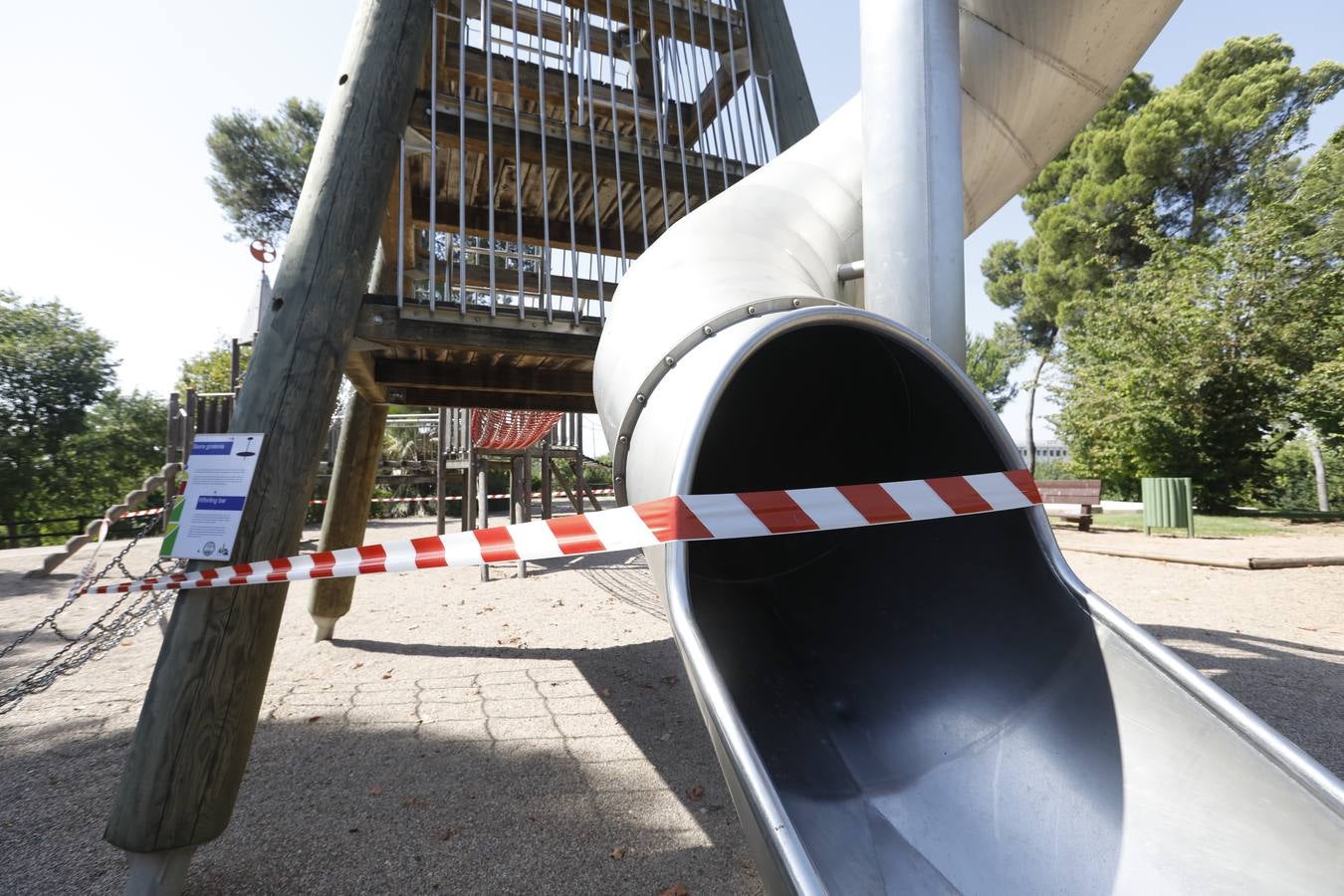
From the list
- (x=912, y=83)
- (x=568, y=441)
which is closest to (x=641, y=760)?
(x=912, y=83)

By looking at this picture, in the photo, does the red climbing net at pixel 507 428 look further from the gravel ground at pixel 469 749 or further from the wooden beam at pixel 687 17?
the wooden beam at pixel 687 17

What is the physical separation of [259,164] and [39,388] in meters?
10.8

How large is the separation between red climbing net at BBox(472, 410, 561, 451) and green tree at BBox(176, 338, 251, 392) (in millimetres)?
20157

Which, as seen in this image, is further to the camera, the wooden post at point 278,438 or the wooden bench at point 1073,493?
the wooden bench at point 1073,493

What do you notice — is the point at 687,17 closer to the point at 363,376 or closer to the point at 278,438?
the point at 363,376

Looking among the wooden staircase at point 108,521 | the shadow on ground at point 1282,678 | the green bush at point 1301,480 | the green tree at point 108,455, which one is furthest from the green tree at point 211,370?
the green bush at point 1301,480

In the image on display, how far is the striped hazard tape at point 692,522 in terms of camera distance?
157cm

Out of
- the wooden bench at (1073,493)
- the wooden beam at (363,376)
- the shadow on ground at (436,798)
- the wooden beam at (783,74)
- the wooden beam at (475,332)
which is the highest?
the wooden beam at (783,74)

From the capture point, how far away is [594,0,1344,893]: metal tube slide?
1.34 meters

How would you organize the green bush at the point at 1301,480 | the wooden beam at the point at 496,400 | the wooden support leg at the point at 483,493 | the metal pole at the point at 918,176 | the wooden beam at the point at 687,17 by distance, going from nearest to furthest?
1. the metal pole at the point at 918,176
2. the wooden beam at the point at 687,17
3. the wooden beam at the point at 496,400
4. the wooden support leg at the point at 483,493
5. the green bush at the point at 1301,480

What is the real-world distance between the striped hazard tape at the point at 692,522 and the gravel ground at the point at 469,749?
3.66 ft

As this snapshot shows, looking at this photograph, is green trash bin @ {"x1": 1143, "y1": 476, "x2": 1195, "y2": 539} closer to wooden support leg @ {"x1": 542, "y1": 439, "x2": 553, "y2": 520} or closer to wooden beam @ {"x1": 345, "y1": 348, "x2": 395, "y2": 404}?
wooden support leg @ {"x1": 542, "y1": 439, "x2": 553, "y2": 520}

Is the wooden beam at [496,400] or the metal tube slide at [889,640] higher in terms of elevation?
the wooden beam at [496,400]

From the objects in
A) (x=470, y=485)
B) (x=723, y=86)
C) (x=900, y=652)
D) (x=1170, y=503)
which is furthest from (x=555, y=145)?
(x=1170, y=503)
